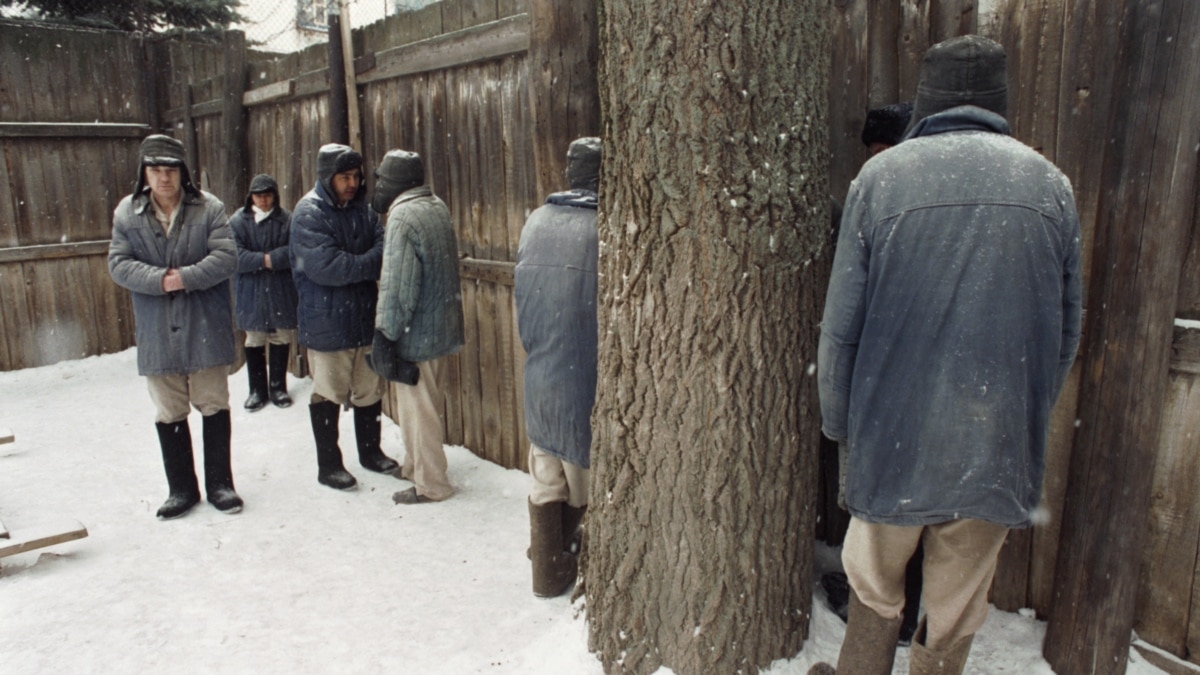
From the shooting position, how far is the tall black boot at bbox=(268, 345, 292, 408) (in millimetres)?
6512

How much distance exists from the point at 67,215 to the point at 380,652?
7.23 meters

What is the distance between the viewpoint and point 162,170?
411 cm

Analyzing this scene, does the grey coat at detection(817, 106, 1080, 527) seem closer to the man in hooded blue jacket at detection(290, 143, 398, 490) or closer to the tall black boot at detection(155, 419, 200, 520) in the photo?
the man in hooded blue jacket at detection(290, 143, 398, 490)

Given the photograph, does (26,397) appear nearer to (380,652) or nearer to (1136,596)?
(380,652)

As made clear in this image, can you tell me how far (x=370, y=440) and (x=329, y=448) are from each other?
32 cm

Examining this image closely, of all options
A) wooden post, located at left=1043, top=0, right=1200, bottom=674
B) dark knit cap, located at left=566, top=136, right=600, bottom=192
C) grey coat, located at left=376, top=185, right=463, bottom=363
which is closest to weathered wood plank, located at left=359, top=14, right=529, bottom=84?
grey coat, located at left=376, top=185, right=463, bottom=363

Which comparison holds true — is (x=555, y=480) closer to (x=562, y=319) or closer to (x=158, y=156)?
(x=562, y=319)

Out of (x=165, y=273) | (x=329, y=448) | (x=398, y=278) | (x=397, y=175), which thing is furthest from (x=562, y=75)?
(x=329, y=448)

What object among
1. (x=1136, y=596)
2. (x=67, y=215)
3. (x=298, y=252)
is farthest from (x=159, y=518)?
(x=67, y=215)

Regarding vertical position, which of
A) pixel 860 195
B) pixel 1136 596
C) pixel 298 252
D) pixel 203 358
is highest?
pixel 860 195

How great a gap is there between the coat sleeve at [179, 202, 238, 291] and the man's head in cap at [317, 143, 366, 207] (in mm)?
585

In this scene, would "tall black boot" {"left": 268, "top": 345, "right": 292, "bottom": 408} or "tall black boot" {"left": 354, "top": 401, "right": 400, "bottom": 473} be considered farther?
"tall black boot" {"left": 268, "top": 345, "right": 292, "bottom": 408}

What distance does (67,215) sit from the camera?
26.6 feet

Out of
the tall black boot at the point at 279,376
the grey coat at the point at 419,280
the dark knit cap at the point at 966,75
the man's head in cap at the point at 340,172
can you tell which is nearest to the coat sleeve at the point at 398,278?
the grey coat at the point at 419,280
